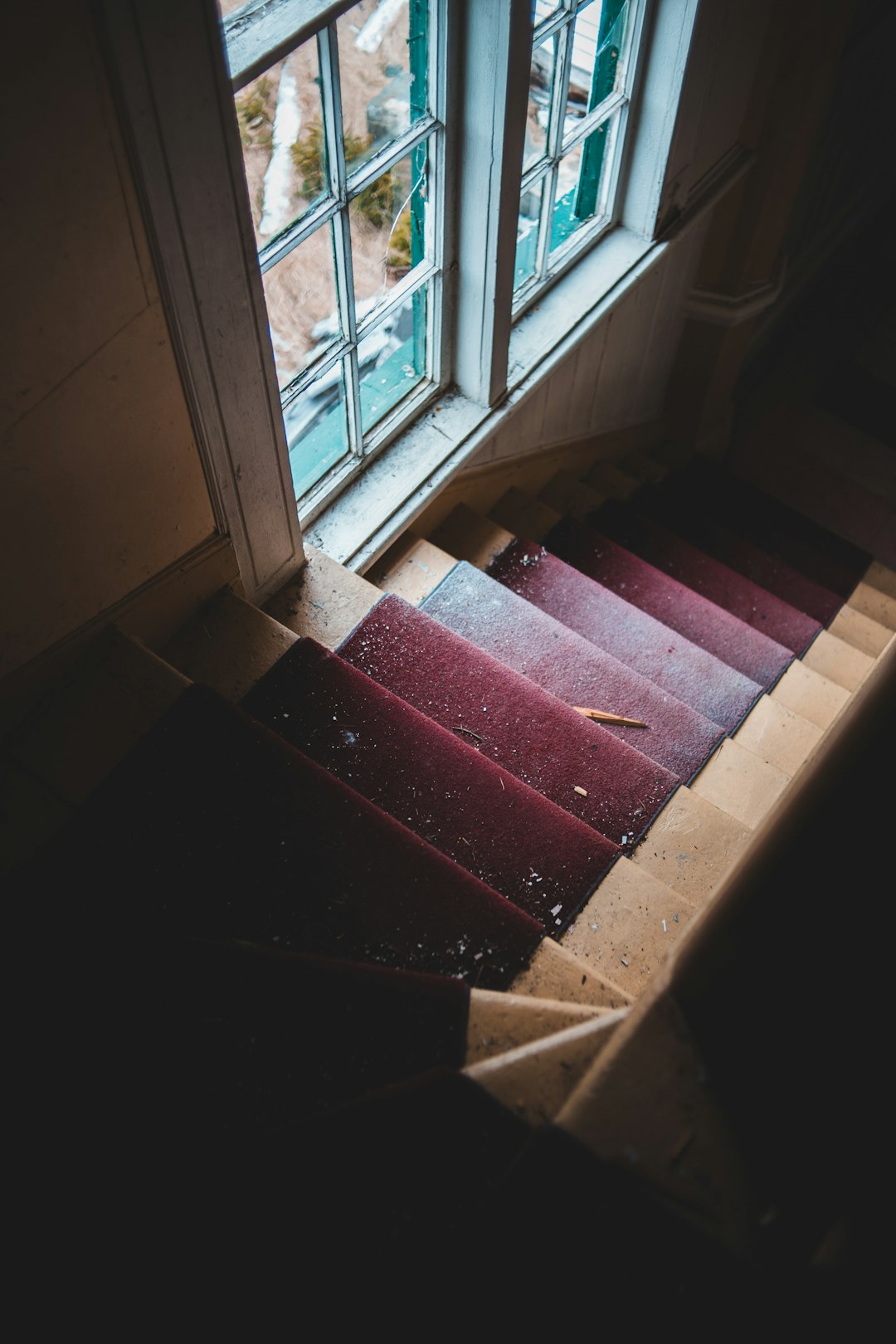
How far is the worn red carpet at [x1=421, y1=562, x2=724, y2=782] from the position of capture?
8.07 ft

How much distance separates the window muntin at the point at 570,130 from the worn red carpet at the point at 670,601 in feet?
2.67

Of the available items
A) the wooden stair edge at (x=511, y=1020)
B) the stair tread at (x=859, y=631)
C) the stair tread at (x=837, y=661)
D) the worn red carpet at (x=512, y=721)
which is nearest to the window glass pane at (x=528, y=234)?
the worn red carpet at (x=512, y=721)

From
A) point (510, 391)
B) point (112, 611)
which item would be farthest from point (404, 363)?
point (112, 611)

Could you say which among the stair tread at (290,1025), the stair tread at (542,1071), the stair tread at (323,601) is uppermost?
the stair tread at (323,601)

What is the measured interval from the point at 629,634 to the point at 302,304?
1.36 m

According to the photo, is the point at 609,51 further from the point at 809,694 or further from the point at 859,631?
the point at 859,631

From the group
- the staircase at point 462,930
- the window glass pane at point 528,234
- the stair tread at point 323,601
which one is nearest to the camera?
the staircase at point 462,930

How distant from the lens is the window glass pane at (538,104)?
2.51 meters

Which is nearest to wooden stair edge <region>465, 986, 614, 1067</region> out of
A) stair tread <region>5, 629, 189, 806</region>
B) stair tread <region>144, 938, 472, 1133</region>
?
stair tread <region>144, 938, 472, 1133</region>

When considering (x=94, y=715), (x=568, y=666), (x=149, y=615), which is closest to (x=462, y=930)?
(x=94, y=715)

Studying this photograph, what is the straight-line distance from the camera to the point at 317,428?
2549 mm

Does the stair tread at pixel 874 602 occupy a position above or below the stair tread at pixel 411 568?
above

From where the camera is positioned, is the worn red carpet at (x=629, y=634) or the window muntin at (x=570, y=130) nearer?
the window muntin at (x=570, y=130)

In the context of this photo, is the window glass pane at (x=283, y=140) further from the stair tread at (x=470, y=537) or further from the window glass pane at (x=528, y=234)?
the stair tread at (x=470, y=537)
